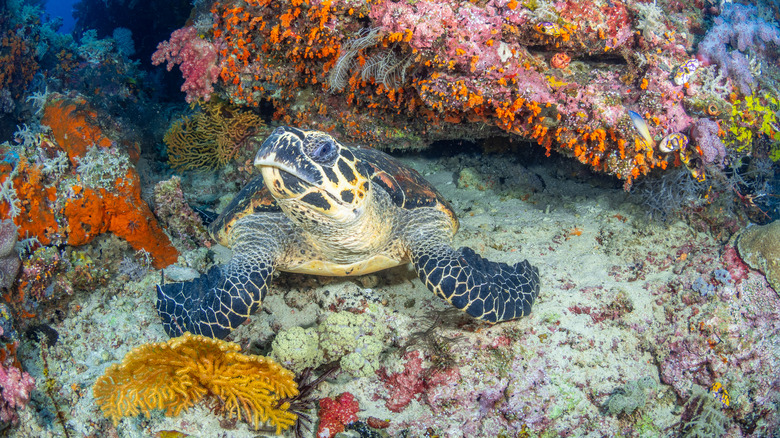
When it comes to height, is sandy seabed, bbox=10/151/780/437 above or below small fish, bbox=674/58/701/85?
below

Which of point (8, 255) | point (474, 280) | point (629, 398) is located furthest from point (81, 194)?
point (629, 398)

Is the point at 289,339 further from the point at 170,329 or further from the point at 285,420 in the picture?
the point at 170,329

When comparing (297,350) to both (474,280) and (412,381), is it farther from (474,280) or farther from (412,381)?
(474,280)

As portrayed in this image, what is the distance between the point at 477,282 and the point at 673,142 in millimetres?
2020

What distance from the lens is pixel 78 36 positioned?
11.3 meters

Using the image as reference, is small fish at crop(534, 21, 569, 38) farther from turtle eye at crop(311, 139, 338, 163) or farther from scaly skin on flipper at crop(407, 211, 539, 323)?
turtle eye at crop(311, 139, 338, 163)

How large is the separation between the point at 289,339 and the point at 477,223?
2368 millimetres

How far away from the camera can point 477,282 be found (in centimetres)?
266

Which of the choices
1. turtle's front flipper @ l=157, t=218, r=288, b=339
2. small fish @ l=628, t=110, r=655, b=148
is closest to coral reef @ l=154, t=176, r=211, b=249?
turtle's front flipper @ l=157, t=218, r=288, b=339

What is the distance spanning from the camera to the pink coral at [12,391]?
223 cm

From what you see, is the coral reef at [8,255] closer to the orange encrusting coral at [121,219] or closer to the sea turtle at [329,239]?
the orange encrusting coral at [121,219]

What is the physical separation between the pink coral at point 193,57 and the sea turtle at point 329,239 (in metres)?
1.76

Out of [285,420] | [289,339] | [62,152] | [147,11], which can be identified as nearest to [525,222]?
[289,339]

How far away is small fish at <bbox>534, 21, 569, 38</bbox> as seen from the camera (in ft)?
9.74
